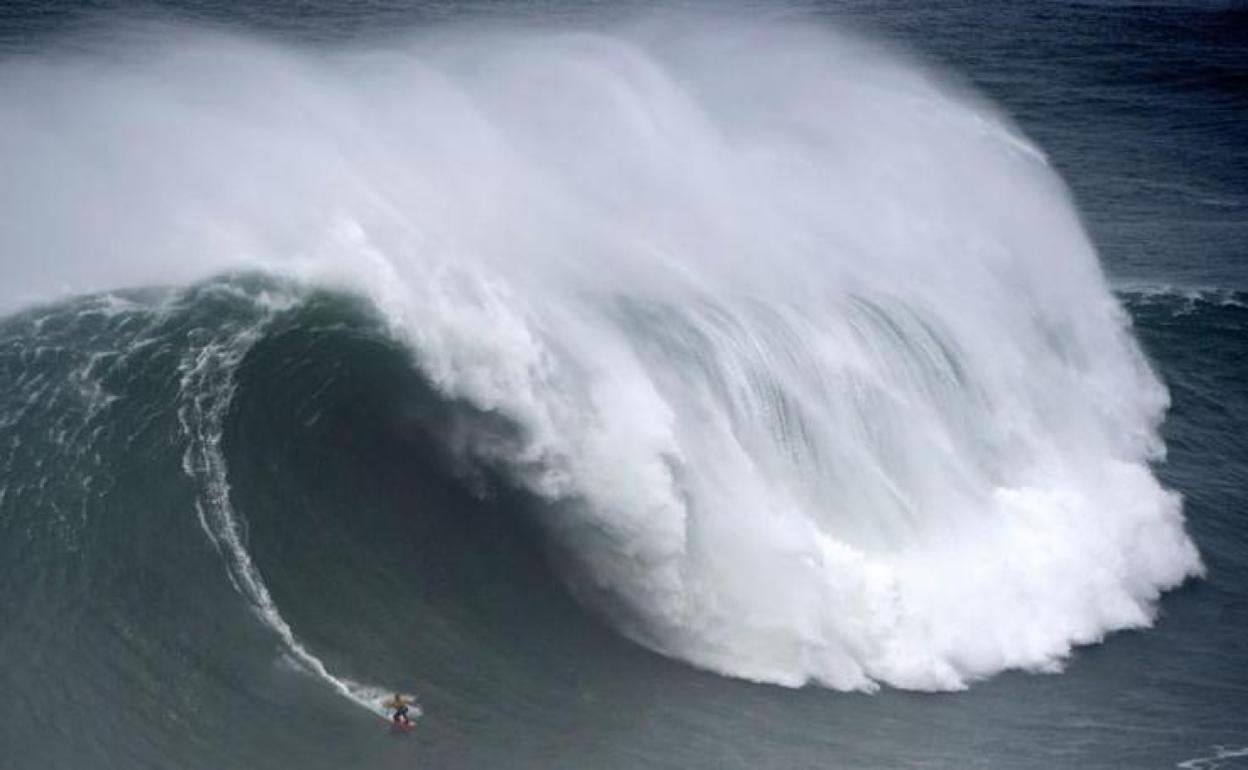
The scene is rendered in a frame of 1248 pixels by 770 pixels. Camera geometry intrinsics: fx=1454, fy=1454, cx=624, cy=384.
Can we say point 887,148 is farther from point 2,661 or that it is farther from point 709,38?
point 2,661

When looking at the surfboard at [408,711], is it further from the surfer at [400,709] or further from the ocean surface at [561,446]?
the ocean surface at [561,446]

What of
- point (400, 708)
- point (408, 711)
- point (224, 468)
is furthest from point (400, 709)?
point (224, 468)

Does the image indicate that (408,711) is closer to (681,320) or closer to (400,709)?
(400,709)

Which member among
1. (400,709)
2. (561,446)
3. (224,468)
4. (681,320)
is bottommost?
(400,709)

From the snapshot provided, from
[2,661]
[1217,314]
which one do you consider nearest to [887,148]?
[1217,314]

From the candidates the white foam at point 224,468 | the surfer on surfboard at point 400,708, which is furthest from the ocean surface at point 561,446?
the surfer on surfboard at point 400,708

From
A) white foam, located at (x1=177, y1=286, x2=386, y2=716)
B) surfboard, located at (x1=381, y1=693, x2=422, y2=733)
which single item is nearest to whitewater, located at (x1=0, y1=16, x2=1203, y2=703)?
white foam, located at (x1=177, y1=286, x2=386, y2=716)
